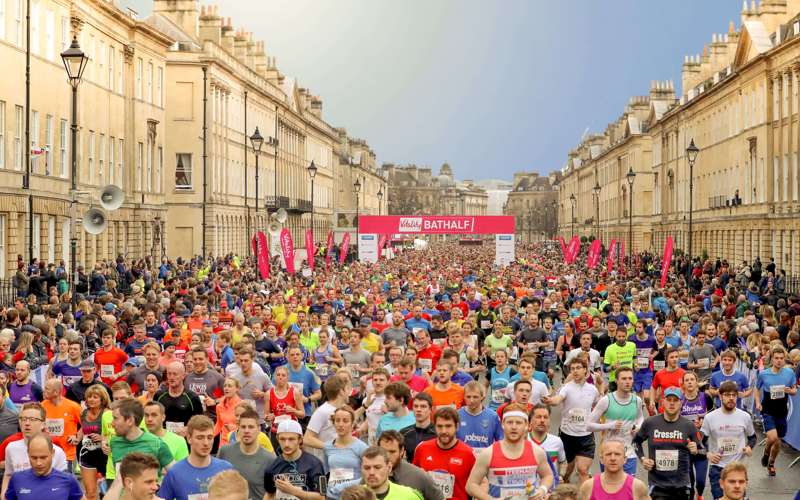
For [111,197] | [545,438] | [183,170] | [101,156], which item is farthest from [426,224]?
[545,438]

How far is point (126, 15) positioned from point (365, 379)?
39462 mm

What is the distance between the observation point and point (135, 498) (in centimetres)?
816

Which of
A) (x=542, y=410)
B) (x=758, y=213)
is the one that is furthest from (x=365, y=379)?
(x=758, y=213)

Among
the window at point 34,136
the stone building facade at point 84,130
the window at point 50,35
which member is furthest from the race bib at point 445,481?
the window at point 50,35

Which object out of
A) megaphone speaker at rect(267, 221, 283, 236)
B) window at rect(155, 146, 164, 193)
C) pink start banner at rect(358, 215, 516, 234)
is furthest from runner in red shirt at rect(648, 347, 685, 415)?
pink start banner at rect(358, 215, 516, 234)

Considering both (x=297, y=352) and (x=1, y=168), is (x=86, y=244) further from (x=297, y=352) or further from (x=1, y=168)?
(x=297, y=352)

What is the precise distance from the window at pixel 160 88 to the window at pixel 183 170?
8.35m

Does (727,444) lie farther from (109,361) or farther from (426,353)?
(109,361)

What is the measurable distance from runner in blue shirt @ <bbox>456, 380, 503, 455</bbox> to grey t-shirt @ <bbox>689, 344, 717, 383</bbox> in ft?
24.2

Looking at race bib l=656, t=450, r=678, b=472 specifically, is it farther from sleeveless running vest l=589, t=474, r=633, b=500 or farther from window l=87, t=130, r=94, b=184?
window l=87, t=130, r=94, b=184

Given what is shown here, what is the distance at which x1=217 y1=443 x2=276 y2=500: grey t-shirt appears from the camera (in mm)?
9883

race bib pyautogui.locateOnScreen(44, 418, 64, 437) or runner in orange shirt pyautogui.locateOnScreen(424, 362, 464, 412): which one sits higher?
runner in orange shirt pyautogui.locateOnScreen(424, 362, 464, 412)

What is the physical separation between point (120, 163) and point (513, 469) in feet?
148

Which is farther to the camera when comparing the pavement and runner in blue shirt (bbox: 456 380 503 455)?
the pavement
